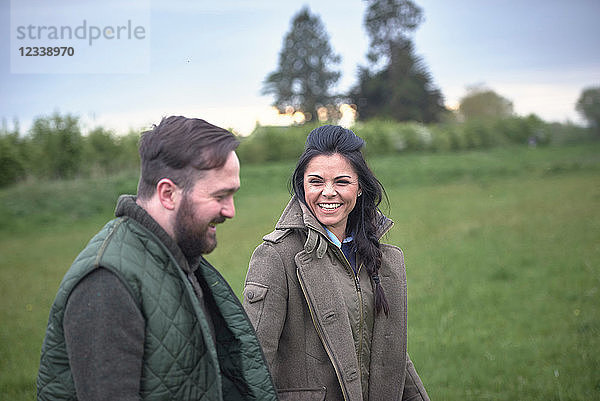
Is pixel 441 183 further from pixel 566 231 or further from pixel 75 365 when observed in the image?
pixel 75 365

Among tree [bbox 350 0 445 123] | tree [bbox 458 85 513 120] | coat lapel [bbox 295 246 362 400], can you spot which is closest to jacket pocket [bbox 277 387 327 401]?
coat lapel [bbox 295 246 362 400]

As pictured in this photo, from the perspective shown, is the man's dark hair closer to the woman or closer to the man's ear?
the man's ear

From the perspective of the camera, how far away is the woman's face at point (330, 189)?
3277 mm

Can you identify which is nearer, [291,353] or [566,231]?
[291,353]

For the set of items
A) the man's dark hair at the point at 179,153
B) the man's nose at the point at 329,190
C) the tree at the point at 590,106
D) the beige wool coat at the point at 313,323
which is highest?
the tree at the point at 590,106

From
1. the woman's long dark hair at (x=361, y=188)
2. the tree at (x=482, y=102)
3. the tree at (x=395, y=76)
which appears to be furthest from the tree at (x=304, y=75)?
the woman's long dark hair at (x=361, y=188)

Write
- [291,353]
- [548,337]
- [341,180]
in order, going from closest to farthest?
[291,353] → [341,180] → [548,337]

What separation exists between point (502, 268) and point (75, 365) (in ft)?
34.6

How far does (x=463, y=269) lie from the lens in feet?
37.8

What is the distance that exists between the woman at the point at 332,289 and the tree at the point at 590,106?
48519 mm

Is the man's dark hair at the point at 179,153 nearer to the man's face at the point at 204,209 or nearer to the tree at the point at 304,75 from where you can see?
the man's face at the point at 204,209

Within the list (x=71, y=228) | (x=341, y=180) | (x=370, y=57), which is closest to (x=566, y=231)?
(x=341, y=180)

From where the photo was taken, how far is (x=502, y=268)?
1134 centimetres

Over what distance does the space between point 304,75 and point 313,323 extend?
58188mm
